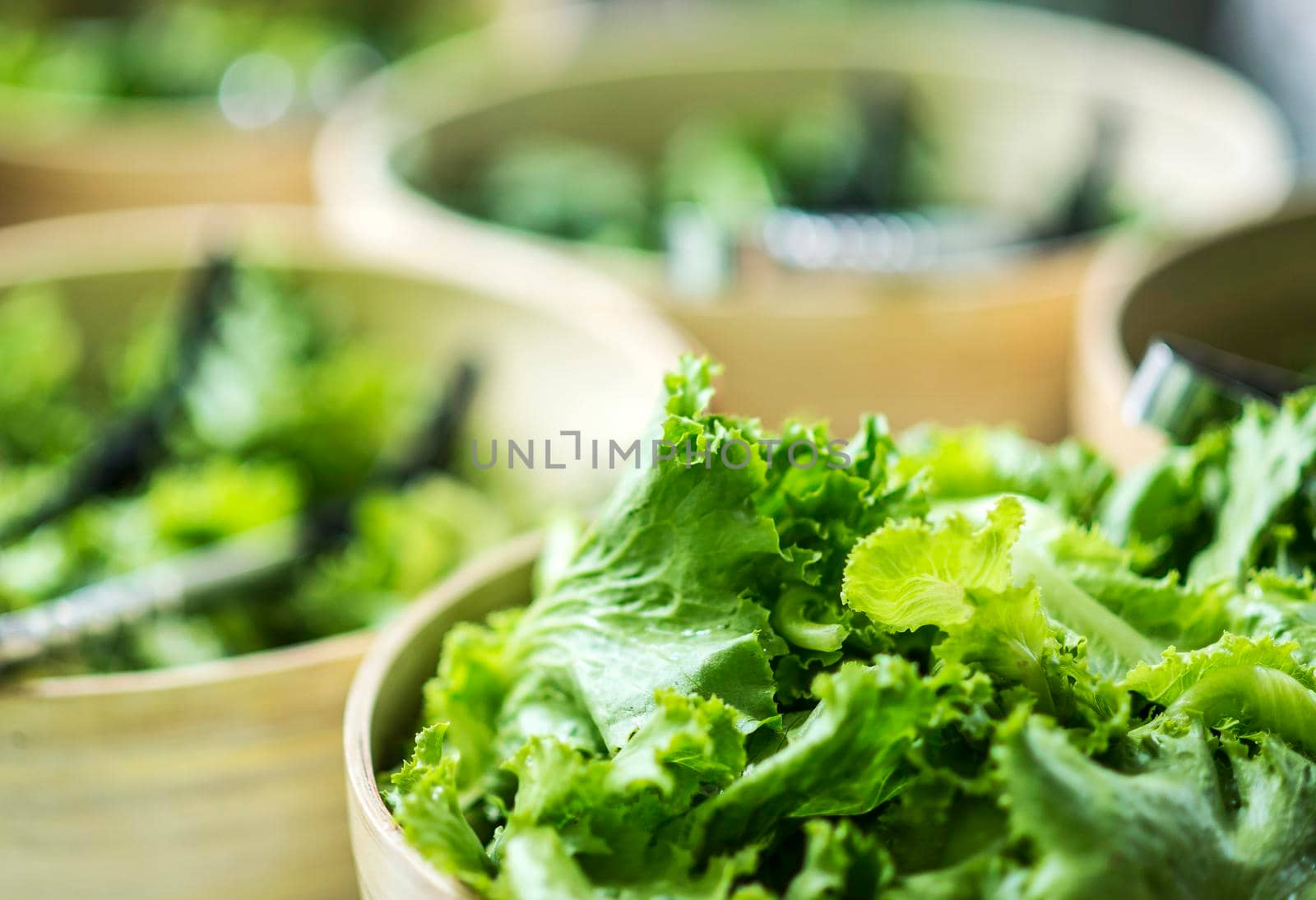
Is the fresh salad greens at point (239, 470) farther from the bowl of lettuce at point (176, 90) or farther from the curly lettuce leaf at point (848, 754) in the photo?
the curly lettuce leaf at point (848, 754)

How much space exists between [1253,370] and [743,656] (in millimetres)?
471

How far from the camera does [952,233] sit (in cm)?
153

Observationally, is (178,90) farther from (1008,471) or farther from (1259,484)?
(1259,484)

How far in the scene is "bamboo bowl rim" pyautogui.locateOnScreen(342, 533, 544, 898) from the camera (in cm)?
54

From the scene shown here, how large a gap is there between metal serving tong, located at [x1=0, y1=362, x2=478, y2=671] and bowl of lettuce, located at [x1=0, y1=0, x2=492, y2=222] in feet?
2.31

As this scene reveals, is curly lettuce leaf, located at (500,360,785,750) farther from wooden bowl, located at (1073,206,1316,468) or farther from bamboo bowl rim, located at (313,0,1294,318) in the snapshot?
bamboo bowl rim, located at (313,0,1294,318)

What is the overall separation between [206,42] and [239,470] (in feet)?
4.86

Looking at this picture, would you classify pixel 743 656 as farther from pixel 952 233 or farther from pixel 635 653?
pixel 952 233

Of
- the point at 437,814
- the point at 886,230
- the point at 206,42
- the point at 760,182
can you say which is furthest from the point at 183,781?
the point at 206,42

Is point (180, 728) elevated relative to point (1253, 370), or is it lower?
lower

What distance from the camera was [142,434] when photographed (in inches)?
46.6

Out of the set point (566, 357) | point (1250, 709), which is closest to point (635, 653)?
point (1250, 709)

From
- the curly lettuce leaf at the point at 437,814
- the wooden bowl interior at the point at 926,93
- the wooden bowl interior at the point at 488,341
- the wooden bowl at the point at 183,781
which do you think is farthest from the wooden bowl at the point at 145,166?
the curly lettuce leaf at the point at 437,814

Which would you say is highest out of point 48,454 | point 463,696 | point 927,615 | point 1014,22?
point 1014,22
